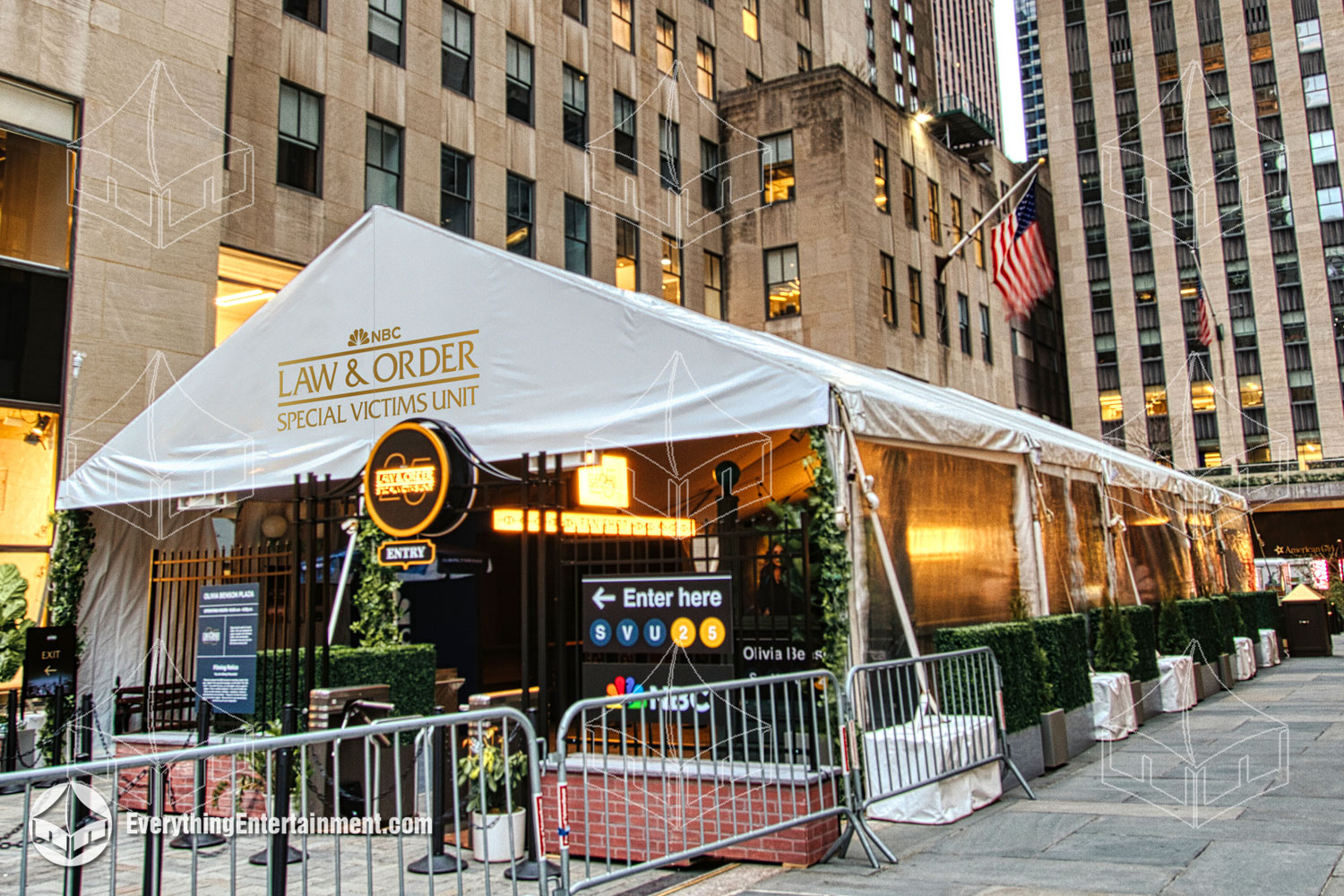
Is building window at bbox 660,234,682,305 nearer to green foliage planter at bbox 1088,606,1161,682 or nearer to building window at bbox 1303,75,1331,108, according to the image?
green foliage planter at bbox 1088,606,1161,682

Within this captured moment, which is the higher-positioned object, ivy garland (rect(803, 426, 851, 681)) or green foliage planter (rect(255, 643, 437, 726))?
ivy garland (rect(803, 426, 851, 681))

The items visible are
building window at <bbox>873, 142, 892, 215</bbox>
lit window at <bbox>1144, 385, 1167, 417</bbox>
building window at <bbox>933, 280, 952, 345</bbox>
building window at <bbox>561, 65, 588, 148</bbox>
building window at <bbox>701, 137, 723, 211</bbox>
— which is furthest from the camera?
lit window at <bbox>1144, 385, 1167, 417</bbox>

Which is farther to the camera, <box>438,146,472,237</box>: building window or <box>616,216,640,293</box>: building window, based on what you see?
<box>616,216,640,293</box>: building window

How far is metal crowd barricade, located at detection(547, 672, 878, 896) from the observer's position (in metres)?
6.51

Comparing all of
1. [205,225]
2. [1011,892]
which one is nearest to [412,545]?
[1011,892]

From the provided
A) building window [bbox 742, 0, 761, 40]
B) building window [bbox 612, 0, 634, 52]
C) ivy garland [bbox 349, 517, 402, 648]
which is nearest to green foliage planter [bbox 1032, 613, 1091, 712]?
ivy garland [bbox 349, 517, 402, 648]

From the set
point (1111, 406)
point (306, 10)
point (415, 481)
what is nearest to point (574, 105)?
point (306, 10)

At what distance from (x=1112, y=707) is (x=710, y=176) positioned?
80.1 feet

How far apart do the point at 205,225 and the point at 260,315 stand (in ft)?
19.4

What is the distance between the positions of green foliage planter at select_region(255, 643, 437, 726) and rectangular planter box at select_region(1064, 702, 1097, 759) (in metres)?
6.23

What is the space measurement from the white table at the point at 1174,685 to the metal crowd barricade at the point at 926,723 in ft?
19.1

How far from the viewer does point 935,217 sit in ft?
123

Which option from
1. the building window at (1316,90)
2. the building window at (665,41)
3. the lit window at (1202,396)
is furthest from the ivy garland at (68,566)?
the building window at (1316,90)

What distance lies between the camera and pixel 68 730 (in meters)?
11.6
